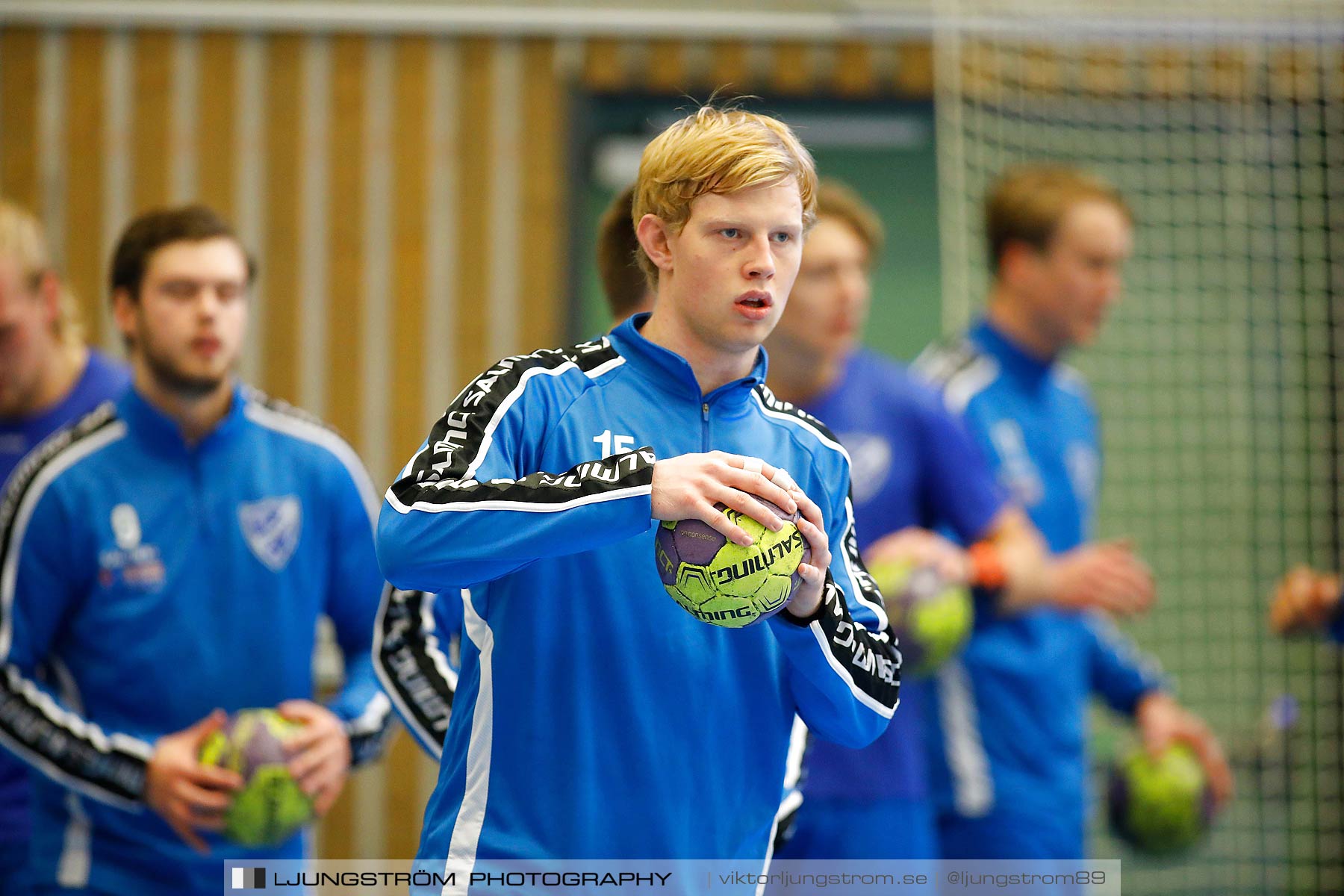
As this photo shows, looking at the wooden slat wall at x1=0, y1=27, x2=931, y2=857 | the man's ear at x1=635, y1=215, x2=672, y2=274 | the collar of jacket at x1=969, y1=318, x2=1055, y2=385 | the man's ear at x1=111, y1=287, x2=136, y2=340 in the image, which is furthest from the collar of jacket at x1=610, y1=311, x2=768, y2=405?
the wooden slat wall at x1=0, y1=27, x2=931, y2=857

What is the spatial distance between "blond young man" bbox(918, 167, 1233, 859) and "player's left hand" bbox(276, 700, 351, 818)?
1.95 m

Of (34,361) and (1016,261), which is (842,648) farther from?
(34,361)

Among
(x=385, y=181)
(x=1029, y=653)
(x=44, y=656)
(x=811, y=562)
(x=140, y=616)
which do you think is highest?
(x=385, y=181)

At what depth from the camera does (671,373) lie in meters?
2.38

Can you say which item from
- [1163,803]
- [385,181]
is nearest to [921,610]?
→ [1163,803]

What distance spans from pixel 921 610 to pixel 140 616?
2.01 m

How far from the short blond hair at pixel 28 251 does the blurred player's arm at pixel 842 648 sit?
124 inches

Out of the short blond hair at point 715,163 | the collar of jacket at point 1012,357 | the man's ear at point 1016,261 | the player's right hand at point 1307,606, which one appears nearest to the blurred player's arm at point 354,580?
the short blond hair at point 715,163

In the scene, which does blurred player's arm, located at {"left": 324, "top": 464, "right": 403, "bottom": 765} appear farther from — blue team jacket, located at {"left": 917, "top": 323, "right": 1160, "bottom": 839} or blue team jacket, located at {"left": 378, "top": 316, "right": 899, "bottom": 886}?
blue team jacket, located at {"left": 917, "top": 323, "right": 1160, "bottom": 839}

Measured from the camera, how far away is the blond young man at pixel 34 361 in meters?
4.58

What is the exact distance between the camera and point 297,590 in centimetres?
382

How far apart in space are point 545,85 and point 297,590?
155 inches

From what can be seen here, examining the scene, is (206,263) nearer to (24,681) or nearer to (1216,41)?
(24,681)

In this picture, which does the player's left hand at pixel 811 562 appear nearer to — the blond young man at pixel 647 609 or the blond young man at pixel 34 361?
the blond young man at pixel 647 609
